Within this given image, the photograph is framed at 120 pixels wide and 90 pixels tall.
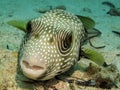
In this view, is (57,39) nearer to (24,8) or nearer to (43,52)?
(43,52)

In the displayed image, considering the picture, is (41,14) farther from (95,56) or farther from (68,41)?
(68,41)

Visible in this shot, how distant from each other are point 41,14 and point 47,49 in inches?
161

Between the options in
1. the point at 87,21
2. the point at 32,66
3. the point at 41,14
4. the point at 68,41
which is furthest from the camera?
the point at 41,14

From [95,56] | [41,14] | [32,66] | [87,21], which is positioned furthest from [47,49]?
[41,14]

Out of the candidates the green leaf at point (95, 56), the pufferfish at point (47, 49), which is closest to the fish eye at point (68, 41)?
the pufferfish at point (47, 49)

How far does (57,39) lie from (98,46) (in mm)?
2158

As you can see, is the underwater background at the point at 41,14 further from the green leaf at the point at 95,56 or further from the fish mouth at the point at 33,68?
the fish mouth at the point at 33,68

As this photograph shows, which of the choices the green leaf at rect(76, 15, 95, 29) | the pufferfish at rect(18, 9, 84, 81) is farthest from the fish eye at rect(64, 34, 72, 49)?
the green leaf at rect(76, 15, 95, 29)

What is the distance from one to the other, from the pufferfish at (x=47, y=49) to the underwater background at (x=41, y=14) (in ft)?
1.34

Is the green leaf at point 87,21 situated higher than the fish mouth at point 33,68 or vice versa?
the green leaf at point 87,21

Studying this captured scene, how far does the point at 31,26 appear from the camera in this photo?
3.36m

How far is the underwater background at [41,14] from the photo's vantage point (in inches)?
143

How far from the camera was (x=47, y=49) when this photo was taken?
3.15 m

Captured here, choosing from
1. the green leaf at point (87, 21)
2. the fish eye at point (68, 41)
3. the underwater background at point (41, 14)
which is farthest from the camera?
the green leaf at point (87, 21)
